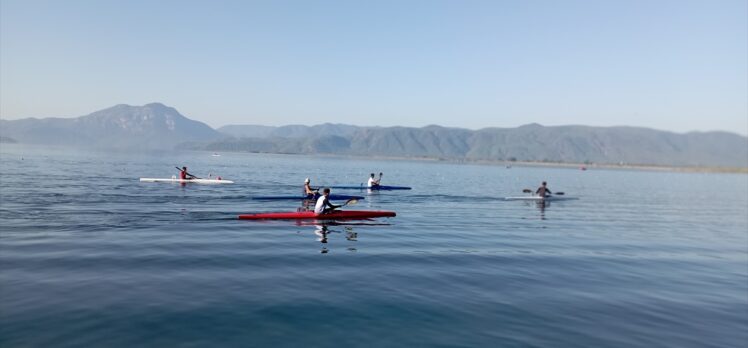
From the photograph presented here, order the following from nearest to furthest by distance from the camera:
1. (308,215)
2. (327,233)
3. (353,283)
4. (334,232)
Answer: (353,283), (327,233), (334,232), (308,215)

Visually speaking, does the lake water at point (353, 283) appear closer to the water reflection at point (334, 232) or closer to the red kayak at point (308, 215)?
the water reflection at point (334, 232)

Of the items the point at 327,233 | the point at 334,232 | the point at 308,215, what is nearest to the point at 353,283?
the point at 327,233

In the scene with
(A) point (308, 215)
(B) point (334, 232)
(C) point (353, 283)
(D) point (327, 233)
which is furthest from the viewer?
(A) point (308, 215)

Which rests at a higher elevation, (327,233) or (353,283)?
(327,233)

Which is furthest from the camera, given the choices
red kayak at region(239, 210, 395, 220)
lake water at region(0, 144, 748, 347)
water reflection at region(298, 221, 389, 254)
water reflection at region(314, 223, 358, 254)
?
red kayak at region(239, 210, 395, 220)

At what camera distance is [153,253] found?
1814 cm

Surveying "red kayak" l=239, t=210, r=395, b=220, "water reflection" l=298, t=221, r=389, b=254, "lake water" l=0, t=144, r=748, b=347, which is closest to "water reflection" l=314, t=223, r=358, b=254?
"water reflection" l=298, t=221, r=389, b=254

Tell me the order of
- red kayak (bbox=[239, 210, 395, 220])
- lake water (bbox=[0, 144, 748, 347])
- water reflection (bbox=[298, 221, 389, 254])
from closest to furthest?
lake water (bbox=[0, 144, 748, 347]) → water reflection (bbox=[298, 221, 389, 254]) → red kayak (bbox=[239, 210, 395, 220])

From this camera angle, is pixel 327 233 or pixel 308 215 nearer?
pixel 327 233

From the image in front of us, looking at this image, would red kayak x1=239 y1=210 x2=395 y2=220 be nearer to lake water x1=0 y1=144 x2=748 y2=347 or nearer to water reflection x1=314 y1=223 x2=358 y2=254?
lake water x1=0 y1=144 x2=748 y2=347

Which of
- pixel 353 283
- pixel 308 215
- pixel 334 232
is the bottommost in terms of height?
pixel 353 283

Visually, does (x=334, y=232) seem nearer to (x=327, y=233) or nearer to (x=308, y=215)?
(x=327, y=233)

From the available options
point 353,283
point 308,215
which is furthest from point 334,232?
point 353,283

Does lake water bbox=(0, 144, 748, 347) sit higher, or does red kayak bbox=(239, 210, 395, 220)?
red kayak bbox=(239, 210, 395, 220)
